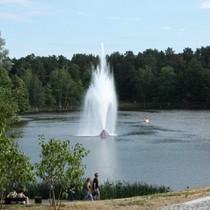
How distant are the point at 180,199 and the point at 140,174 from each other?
53.6 feet

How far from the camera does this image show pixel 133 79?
15938cm

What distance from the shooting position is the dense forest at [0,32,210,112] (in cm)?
13675

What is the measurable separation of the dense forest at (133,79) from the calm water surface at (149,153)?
51.4 m

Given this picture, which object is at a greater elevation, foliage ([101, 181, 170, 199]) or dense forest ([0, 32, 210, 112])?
dense forest ([0, 32, 210, 112])

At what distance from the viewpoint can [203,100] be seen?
139 metres

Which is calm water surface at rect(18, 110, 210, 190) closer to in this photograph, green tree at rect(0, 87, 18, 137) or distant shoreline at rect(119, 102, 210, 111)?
green tree at rect(0, 87, 18, 137)

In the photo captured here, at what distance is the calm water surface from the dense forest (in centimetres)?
5136

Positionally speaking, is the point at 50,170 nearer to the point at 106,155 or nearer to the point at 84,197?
the point at 84,197

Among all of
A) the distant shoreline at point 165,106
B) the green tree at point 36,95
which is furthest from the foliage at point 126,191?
the distant shoreline at point 165,106

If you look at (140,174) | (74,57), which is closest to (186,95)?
(74,57)

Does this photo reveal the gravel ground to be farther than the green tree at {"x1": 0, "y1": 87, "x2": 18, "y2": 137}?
No

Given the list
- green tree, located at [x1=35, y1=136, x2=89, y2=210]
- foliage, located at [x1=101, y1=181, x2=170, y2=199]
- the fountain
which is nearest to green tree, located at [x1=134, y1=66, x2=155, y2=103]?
the fountain

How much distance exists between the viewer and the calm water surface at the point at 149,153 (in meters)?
36.0

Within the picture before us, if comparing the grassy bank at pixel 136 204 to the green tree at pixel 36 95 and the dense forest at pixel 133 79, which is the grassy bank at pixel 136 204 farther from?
the green tree at pixel 36 95
